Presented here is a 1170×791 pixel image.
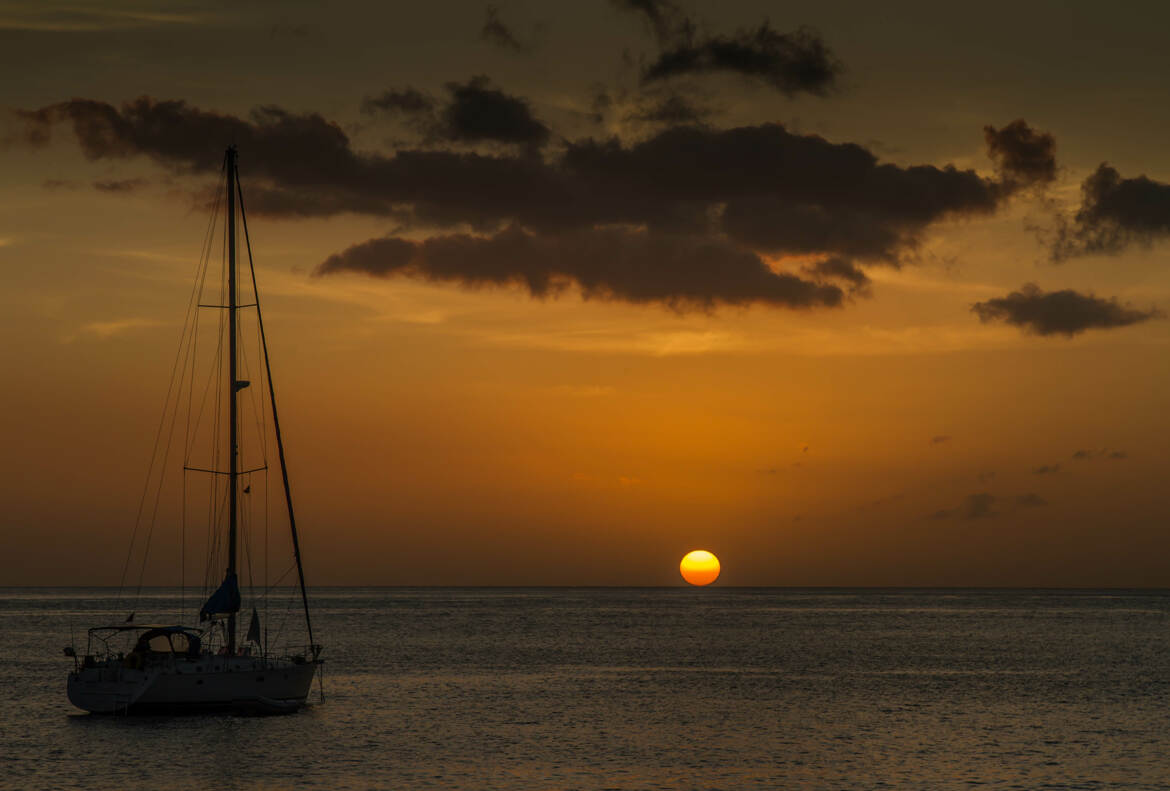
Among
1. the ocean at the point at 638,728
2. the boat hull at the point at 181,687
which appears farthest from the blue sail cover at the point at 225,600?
the ocean at the point at 638,728

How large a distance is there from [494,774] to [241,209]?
3209 centimetres

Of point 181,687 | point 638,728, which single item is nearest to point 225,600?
point 181,687

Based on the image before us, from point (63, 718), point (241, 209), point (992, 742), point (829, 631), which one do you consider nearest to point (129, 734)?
point (63, 718)

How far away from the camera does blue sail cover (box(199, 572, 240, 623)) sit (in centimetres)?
6328

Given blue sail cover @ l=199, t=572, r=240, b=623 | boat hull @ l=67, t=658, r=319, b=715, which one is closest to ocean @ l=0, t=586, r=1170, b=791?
boat hull @ l=67, t=658, r=319, b=715

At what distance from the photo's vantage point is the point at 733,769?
179 feet

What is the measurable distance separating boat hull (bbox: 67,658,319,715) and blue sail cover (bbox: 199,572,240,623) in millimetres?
2492

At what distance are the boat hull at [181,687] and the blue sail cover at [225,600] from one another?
8.18 ft

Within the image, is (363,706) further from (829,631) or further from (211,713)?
(829,631)

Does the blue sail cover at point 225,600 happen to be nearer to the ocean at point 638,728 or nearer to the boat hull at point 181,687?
the boat hull at point 181,687

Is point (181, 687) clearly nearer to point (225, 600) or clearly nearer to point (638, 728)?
point (225, 600)

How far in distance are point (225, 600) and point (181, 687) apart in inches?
181

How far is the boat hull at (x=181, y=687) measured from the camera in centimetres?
Answer: 6338

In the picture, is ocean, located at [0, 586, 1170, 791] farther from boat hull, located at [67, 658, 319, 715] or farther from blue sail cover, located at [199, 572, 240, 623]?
blue sail cover, located at [199, 572, 240, 623]
